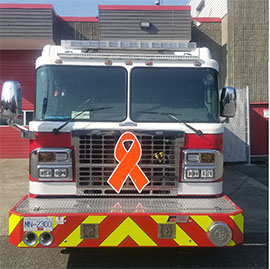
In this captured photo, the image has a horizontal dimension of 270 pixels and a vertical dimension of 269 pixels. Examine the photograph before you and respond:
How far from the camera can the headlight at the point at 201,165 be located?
377 cm

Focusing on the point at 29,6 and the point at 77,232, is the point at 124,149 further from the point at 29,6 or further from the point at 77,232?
the point at 29,6

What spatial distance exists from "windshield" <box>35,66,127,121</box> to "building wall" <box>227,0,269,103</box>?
9326 mm

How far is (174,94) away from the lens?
3.99 m

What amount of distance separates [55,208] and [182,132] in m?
1.58

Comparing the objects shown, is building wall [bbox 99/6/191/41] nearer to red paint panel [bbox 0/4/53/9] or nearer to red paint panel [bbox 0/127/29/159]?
red paint panel [bbox 0/4/53/9]

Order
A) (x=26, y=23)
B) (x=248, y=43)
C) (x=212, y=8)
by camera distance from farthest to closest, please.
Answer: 1. (x=212, y=8)
2. (x=248, y=43)
3. (x=26, y=23)

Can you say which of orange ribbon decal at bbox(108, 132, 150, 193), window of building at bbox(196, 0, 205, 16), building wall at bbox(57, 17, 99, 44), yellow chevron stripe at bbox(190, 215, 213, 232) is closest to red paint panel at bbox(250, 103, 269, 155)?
building wall at bbox(57, 17, 99, 44)

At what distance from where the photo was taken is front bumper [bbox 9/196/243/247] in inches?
127

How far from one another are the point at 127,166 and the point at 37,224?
1.11m

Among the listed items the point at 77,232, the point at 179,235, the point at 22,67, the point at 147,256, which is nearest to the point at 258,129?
the point at 22,67

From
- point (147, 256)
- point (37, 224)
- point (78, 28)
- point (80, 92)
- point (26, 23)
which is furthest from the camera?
point (78, 28)

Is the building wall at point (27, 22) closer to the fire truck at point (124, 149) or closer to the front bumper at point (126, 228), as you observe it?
the fire truck at point (124, 149)

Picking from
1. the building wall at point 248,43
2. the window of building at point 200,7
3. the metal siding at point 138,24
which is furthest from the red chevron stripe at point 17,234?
the window of building at point 200,7

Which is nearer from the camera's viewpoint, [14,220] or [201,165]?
[14,220]
